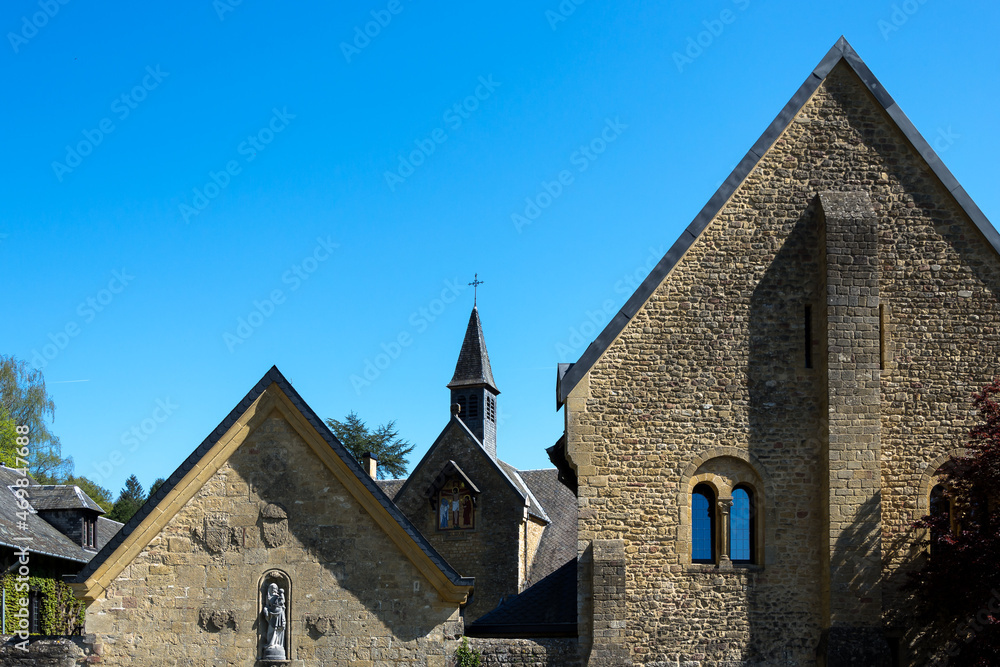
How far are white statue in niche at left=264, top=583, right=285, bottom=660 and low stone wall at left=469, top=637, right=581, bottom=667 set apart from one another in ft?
10.5

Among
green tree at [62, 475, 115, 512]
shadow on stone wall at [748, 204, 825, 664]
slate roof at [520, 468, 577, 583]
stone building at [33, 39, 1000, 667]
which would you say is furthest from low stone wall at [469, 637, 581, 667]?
green tree at [62, 475, 115, 512]

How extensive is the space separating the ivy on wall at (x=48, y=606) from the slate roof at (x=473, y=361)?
16231 mm

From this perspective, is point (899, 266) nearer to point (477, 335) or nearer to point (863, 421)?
point (863, 421)

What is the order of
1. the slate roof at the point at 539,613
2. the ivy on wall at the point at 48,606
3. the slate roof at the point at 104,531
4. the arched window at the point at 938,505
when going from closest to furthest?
the arched window at the point at 938,505, the slate roof at the point at 539,613, the ivy on wall at the point at 48,606, the slate roof at the point at 104,531

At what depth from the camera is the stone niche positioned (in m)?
16.1

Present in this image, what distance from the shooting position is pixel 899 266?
59.9 ft

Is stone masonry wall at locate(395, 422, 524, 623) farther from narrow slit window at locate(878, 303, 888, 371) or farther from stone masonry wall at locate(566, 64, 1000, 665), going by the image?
narrow slit window at locate(878, 303, 888, 371)

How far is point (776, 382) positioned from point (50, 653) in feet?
45.2

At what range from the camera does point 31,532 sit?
2886 cm

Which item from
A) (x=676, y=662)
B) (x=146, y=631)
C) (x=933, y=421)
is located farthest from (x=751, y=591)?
(x=146, y=631)

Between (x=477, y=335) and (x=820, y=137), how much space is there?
23184 mm

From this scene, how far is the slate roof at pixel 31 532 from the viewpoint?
87.4ft

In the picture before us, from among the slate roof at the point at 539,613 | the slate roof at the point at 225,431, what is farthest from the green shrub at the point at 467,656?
the slate roof at the point at 539,613

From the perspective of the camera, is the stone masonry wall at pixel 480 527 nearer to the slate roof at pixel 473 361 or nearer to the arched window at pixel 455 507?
the arched window at pixel 455 507
